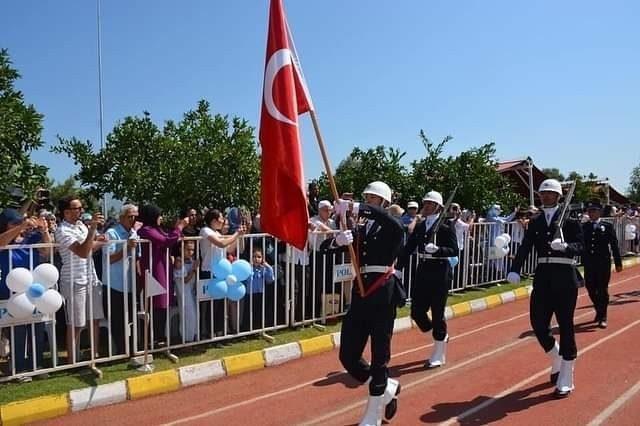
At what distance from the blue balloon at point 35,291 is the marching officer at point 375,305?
2.92 meters

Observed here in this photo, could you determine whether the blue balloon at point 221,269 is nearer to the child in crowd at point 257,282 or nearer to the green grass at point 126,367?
the child in crowd at point 257,282

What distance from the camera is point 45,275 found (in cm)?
552

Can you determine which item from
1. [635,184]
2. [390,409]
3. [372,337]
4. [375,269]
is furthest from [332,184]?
[635,184]

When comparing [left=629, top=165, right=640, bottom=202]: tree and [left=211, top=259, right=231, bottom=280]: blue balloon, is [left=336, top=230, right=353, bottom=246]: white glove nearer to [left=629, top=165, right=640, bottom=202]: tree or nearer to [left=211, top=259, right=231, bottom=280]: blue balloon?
[left=211, top=259, right=231, bottom=280]: blue balloon

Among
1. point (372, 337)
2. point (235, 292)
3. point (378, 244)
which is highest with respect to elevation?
point (378, 244)

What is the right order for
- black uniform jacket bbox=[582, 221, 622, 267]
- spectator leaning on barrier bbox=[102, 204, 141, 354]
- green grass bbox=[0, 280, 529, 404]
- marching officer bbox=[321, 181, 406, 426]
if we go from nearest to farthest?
marching officer bbox=[321, 181, 406, 426] < green grass bbox=[0, 280, 529, 404] < spectator leaning on barrier bbox=[102, 204, 141, 354] < black uniform jacket bbox=[582, 221, 622, 267]

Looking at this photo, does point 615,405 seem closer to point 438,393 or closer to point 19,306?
point 438,393

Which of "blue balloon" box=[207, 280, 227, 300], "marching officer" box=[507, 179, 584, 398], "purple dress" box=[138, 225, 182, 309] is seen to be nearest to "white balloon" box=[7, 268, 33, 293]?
"purple dress" box=[138, 225, 182, 309]

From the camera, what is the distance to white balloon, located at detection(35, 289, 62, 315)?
18.1 ft

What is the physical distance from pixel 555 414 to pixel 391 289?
1991 millimetres

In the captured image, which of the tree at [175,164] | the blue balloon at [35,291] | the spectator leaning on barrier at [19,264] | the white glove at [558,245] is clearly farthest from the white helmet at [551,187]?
the tree at [175,164]

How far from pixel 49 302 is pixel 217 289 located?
1.99m

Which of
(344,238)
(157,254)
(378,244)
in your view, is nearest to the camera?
(344,238)

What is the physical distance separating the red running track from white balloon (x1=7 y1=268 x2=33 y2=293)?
1.28m
